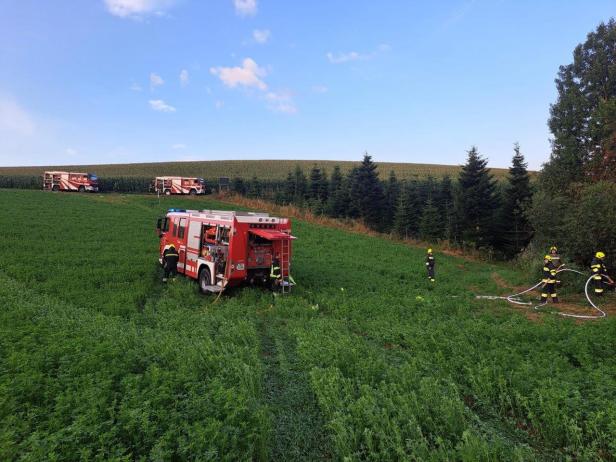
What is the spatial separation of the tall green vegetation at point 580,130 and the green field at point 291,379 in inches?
524

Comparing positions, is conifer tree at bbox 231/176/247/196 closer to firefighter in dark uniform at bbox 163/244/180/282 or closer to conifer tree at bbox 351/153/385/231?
conifer tree at bbox 351/153/385/231

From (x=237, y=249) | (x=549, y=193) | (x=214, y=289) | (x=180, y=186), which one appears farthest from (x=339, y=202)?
(x=214, y=289)

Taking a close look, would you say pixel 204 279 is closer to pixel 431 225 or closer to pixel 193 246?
pixel 193 246

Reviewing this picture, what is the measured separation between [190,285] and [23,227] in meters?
14.3

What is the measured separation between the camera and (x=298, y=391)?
626 centimetres

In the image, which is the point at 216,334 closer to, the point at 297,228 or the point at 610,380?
the point at 610,380

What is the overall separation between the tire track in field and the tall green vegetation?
19244 millimetres

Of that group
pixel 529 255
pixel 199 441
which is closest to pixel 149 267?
pixel 199 441

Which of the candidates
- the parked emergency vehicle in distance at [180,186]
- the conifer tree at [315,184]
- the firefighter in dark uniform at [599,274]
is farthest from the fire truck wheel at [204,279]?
the conifer tree at [315,184]

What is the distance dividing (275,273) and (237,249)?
146 cm

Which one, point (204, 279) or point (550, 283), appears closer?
point (550, 283)

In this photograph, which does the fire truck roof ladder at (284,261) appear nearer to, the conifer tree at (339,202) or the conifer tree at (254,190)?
the conifer tree at (339,202)

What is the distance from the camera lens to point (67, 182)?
44938 mm

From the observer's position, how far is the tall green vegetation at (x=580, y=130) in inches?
869
